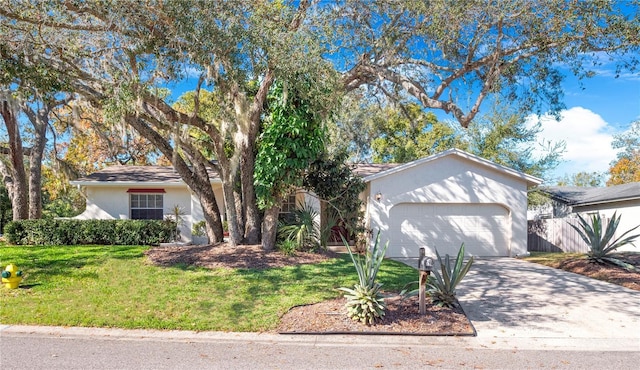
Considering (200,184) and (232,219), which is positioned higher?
(200,184)

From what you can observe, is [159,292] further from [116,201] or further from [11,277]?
[116,201]

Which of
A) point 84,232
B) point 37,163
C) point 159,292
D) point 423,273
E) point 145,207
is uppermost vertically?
point 37,163

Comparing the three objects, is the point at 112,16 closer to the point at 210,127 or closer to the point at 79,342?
the point at 210,127

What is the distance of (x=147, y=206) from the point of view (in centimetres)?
1788

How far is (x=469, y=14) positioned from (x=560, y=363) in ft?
26.2

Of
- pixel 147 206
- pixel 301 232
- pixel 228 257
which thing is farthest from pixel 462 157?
pixel 147 206

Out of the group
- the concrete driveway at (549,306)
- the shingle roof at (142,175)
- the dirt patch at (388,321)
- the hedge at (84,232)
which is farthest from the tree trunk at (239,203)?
the concrete driveway at (549,306)

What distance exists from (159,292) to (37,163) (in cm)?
1141

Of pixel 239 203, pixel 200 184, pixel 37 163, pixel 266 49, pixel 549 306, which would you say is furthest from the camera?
pixel 37 163

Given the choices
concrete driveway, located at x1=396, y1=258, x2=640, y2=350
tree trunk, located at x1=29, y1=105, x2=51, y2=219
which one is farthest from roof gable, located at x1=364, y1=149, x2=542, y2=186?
tree trunk, located at x1=29, y1=105, x2=51, y2=219

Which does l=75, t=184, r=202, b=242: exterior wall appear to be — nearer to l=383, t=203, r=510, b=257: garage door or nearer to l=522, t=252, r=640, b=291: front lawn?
l=383, t=203, r=510, b=257: garage door

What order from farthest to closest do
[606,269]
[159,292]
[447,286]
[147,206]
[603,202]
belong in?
[603,202] < [147,206] < [606,269] < [159,292] < [447,286]

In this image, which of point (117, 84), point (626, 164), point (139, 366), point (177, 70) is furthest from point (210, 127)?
point (626, 164)

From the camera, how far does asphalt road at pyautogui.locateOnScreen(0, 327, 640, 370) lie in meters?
5.52
